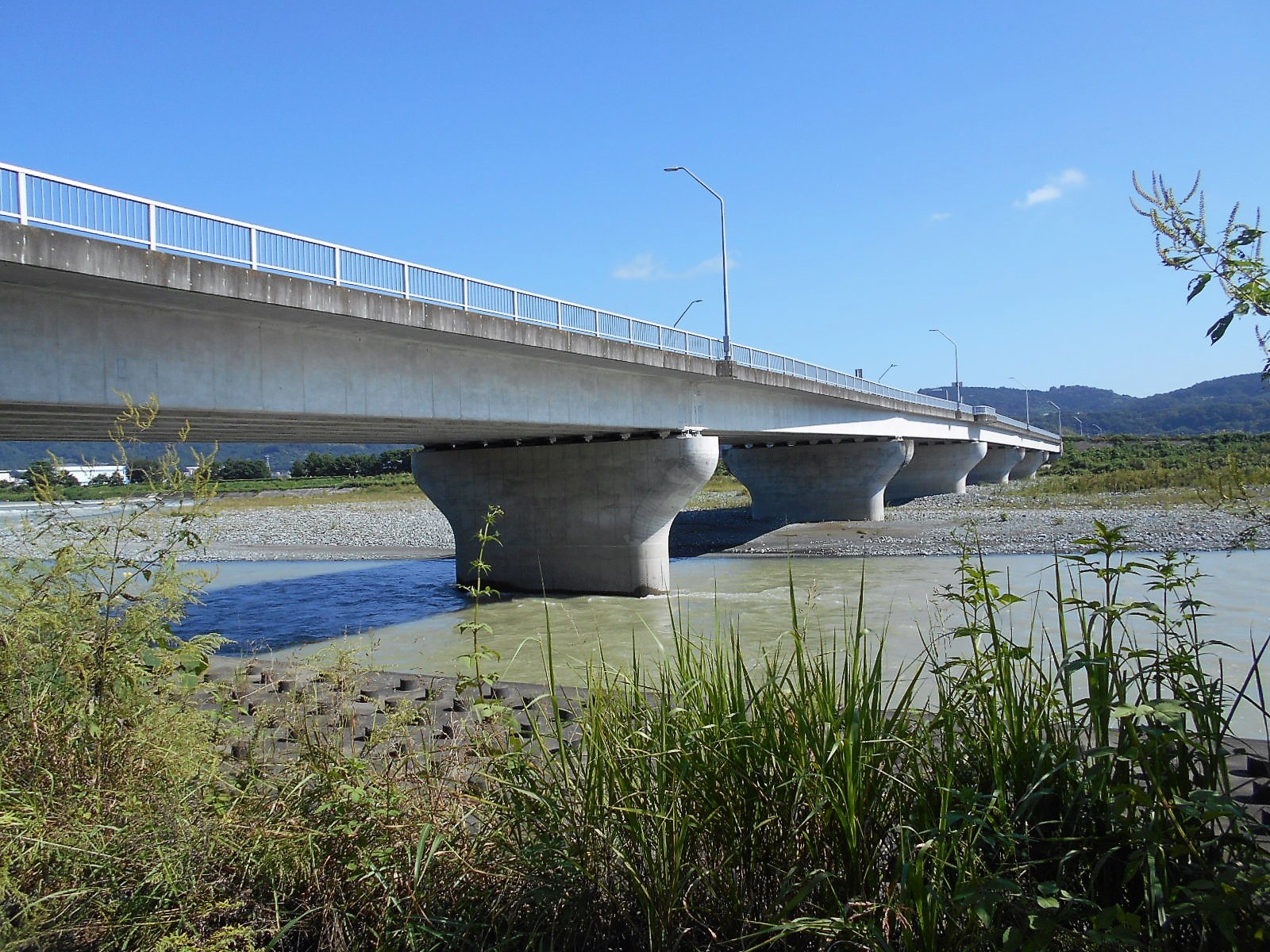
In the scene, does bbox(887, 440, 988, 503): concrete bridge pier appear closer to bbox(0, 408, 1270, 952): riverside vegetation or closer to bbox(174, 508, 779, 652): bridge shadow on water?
bbox(174, 508, 779, 652): bridge shadow on water

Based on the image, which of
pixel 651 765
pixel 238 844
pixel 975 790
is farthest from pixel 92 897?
pixel 975 790

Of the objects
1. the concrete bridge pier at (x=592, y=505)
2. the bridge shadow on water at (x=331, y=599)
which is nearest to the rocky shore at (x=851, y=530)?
the bridge shadow on water at (x=331, y=599)

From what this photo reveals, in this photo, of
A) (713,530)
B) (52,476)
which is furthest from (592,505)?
(52,476)

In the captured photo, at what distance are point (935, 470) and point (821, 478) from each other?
1777 centimetres

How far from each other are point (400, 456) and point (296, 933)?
98.5 m

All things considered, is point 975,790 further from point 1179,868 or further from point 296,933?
point 296,933

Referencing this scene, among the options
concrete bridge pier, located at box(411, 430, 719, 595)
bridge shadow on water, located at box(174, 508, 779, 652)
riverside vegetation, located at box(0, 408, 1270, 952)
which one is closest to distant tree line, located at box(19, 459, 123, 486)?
riverside vegetation, located at box(0, 408, 1270, 952)

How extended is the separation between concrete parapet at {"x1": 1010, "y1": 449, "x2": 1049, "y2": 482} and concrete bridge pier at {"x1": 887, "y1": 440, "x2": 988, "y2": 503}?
32.4m

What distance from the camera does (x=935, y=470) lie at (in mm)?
58000

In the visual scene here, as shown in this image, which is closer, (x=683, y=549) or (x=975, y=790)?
(x=975, y=790)

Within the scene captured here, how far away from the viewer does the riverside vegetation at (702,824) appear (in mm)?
2881

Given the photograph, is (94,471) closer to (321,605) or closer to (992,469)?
(321,605)

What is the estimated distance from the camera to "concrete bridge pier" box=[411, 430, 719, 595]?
83.8 feet

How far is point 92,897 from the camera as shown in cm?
356
